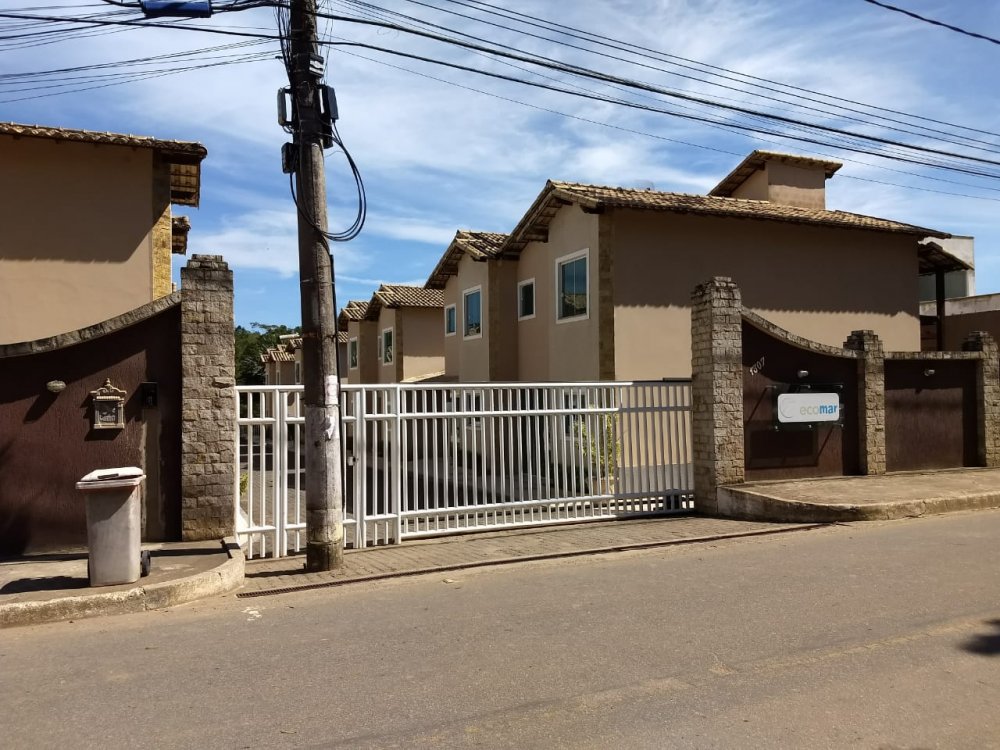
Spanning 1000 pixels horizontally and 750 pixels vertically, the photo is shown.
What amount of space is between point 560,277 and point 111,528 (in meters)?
13.0

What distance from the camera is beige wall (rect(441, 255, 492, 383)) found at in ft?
72.0

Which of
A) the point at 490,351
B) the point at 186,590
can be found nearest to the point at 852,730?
the point at 186,590

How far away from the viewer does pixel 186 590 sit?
22.2ft

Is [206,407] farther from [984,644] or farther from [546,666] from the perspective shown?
[984,644]

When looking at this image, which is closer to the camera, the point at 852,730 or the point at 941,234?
the point at 852,730

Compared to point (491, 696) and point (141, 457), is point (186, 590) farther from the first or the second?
point (491, 696)

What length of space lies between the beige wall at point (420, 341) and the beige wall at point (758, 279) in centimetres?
1474

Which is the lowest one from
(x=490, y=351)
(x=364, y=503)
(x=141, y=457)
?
(x=364, y=503)

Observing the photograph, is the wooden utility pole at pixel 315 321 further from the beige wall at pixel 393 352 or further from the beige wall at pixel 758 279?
the beige wall at pixel 393 352

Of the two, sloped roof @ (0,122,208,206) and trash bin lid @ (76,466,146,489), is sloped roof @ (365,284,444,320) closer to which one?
sloped roof @ (0,122,208,206)

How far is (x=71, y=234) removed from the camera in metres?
14.0

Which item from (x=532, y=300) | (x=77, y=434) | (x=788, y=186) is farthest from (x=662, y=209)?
(x=77, y=434)

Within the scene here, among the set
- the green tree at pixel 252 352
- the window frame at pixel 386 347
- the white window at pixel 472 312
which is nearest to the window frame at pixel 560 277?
the white window at pixel 472 312

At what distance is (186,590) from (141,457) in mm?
2249
